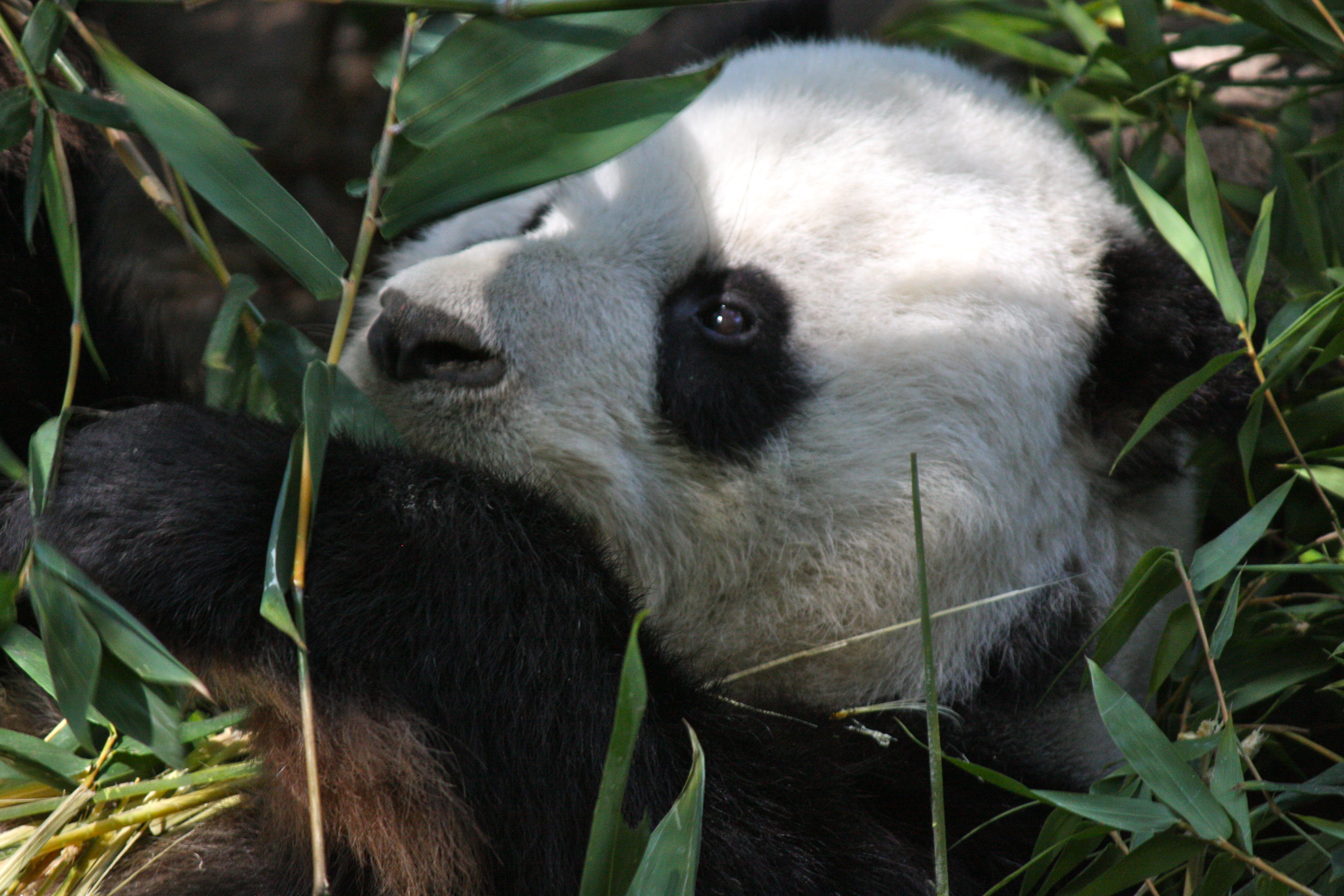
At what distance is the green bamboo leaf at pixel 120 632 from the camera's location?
1182mm

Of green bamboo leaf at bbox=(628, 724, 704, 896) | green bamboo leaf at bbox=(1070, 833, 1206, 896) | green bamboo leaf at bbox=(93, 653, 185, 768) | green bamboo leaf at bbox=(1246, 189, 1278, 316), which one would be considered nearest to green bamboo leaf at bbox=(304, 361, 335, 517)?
green bamboo leaf at bbox=(93, 653, 185, 768)

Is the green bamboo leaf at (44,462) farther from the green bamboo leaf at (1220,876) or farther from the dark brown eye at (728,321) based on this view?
the green bamboo leaf at (1220,876)

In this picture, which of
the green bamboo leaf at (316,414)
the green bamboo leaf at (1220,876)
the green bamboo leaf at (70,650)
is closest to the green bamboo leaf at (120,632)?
the green bamboo leaf at (70,650)

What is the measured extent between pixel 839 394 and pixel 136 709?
1.08 metres

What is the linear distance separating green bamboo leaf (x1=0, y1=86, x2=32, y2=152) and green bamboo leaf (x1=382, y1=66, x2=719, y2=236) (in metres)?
0.50

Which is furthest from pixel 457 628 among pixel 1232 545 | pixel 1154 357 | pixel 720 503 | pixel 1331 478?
pixel 1331 478

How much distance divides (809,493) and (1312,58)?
1310mm

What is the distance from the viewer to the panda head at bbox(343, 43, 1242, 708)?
5.67 feet

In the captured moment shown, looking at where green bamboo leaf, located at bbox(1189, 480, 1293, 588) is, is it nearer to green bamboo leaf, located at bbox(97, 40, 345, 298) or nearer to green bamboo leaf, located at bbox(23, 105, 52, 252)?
green bamboo leaf, located at bbox(97, 40, 345, 298)

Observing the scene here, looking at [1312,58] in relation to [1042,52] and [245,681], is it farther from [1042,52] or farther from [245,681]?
[245,681]

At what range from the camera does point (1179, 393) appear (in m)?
1.70

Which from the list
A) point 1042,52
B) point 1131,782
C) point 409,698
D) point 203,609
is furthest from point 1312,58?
point 203,609

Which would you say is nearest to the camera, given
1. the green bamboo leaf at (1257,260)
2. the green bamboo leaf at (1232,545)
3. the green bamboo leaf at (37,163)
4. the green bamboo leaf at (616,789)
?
the green bamboo leaf at (616,789)

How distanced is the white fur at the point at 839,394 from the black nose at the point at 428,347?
0.05m
